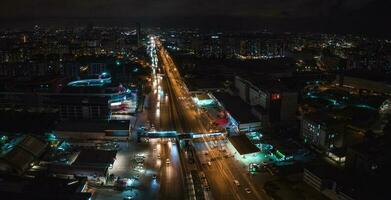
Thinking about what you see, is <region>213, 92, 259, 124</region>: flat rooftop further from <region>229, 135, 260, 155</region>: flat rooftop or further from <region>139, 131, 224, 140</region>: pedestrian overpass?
<region>229, 135, 260, 155</region>: flat rooftop

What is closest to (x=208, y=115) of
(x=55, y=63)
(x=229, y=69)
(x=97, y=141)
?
(x=97, y=141)

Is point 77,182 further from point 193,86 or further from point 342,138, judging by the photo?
point 193,86

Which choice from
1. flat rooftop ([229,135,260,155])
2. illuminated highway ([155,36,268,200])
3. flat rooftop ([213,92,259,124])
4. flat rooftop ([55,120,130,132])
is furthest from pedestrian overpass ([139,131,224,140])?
flat rooftop ([213,92,259,124])

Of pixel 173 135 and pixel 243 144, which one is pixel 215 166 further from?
pixel 173 135

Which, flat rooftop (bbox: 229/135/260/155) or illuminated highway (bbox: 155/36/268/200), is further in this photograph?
flat rooftop (bbox: 229/135/260/155)

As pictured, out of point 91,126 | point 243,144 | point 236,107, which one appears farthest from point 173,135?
point 236,107

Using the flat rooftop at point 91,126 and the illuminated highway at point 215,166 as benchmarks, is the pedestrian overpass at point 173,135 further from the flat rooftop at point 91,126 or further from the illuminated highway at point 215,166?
the flat rooftop at point 91,126

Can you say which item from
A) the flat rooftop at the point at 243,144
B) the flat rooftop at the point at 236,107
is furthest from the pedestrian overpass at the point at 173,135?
the flat rooftop at the point at 236,107

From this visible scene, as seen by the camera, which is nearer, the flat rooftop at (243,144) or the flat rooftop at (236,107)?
the flat rooftop at (243,144)

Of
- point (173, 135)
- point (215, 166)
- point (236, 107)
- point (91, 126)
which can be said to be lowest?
point (215, 166)
